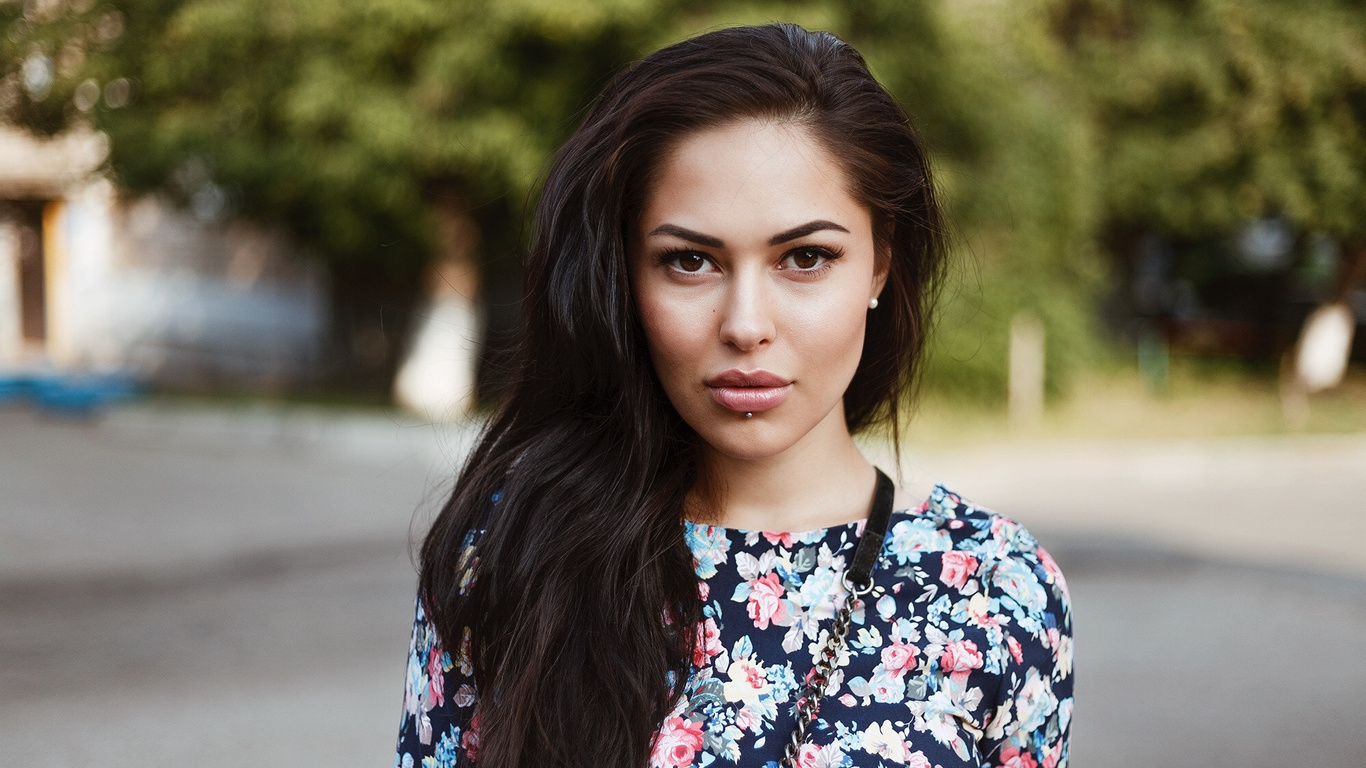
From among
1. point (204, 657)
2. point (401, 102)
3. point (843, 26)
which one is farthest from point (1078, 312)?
point (204, 657)

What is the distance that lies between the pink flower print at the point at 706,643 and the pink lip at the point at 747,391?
0.92 ft

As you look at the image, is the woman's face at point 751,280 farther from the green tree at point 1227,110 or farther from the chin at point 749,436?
the green tree at point 1227,110

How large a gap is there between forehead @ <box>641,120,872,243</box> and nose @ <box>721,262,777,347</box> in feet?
0.17

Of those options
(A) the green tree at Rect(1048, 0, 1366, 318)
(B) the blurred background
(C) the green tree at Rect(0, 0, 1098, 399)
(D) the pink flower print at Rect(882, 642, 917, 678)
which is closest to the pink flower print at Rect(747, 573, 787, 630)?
(D) the pink flower print at Rect(882, 642, 917, 678)

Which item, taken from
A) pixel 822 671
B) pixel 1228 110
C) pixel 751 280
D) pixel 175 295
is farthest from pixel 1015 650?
pixel 175 295

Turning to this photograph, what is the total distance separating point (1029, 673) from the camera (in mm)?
1536

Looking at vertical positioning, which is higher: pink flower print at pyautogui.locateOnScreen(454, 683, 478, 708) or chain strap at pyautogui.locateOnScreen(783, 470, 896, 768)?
chain strap at pyautogui.locateOnScreen(783, 470, 896, 768)

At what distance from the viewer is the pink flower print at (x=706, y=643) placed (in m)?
1.57

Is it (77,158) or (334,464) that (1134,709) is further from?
(77,158)

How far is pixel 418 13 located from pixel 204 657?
6519 millimetres

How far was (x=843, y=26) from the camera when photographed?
458 inches

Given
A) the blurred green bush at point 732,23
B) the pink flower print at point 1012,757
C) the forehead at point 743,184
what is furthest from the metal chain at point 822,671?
the blurred green bush at point 732,23

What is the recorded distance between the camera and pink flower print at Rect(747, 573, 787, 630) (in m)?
1.58

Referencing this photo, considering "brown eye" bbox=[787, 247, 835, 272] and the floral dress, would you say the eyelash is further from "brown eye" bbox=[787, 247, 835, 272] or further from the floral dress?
the floral dress
